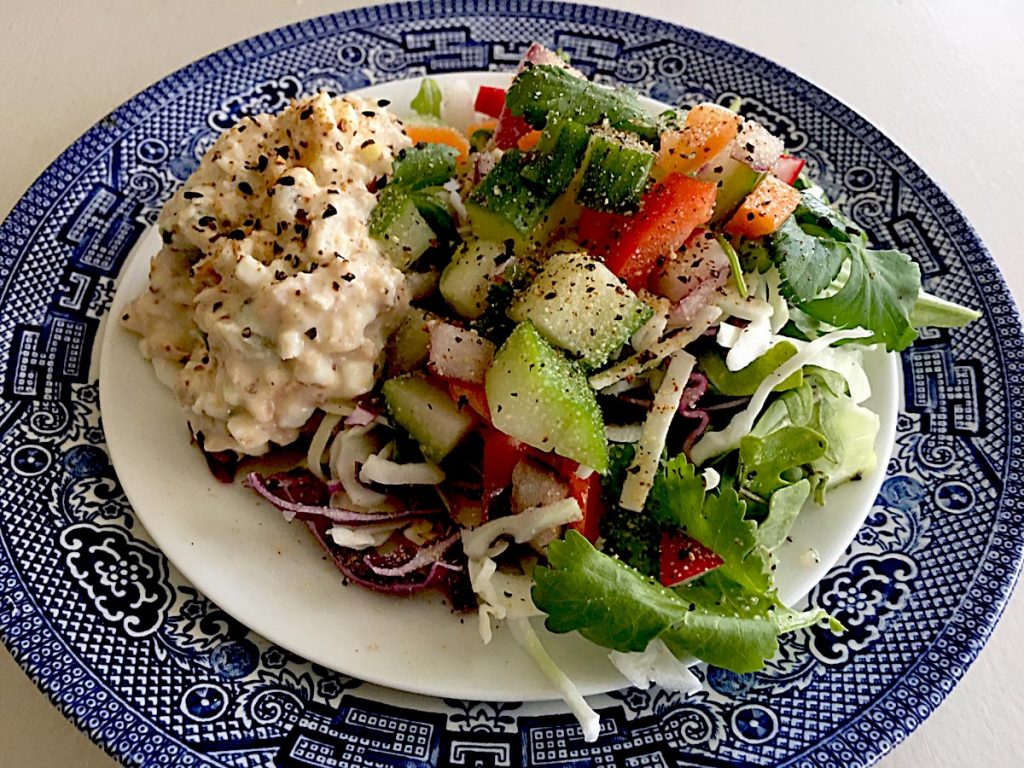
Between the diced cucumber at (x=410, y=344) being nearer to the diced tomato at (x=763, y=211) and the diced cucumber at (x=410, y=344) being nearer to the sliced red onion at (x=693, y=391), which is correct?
the sliced red onion at (x=693, y=391)

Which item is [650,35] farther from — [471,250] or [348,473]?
[348,473]

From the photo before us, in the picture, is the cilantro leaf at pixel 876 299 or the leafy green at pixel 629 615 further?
the cilantro leaf at pixel 876 299

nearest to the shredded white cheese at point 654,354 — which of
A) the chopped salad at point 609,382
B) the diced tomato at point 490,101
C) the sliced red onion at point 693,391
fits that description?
the chopped salad at point 609,382

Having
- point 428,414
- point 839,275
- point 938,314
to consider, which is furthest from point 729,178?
point 428,414

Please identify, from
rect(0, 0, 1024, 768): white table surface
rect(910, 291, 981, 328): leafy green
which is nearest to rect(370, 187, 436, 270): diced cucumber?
rect(910, 291, 981, 328): leafy green

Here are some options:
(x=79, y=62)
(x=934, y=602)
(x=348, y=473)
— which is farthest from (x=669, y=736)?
(x=79, y=62)

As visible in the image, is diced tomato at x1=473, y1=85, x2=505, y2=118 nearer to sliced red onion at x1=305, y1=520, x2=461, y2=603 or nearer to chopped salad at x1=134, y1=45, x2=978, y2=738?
chopped salad at x1=134, y1=45, x2=978, y2=738

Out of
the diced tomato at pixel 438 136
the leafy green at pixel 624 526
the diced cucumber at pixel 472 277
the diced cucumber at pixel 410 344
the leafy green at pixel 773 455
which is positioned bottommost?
the leafy green at pixel 624 526
